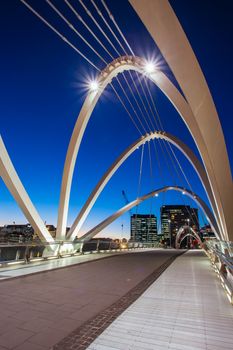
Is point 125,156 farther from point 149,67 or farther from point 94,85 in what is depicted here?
point 149,67

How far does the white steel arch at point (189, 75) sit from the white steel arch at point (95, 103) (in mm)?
2068

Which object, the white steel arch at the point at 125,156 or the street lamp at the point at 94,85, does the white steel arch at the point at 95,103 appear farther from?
the white steel arch at the point at 125,156

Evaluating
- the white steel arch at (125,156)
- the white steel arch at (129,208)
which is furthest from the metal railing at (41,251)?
the white steel arch at (129,208)

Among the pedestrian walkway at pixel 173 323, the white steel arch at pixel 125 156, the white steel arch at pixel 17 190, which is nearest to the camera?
the pedestrian walkway at pixel 173 323

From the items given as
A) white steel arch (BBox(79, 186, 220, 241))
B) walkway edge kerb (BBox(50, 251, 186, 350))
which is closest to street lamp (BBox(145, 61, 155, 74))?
walkway edge kerb (BBox(50, 251, 186, 350))

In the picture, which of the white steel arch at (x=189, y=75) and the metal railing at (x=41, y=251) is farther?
the metal railing at (x=41, y=251)

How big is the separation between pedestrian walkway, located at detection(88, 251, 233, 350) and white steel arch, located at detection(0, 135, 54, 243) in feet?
34.8

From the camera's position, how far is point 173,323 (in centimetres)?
425

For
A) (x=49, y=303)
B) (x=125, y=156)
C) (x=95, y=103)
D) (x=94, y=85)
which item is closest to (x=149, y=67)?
(x=94, y=85)

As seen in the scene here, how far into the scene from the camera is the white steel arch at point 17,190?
45.0 ft

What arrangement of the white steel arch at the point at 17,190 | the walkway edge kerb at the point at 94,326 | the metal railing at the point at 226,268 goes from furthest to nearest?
the white steel arch at the point at 17,190 < the metal railing at the point at 226,268 < the walkway edge kerb at the point at 94,326

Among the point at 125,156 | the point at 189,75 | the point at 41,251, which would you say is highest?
the point at 125,156

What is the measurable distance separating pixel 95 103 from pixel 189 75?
13516 millimetres

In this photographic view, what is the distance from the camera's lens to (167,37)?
891 cm
